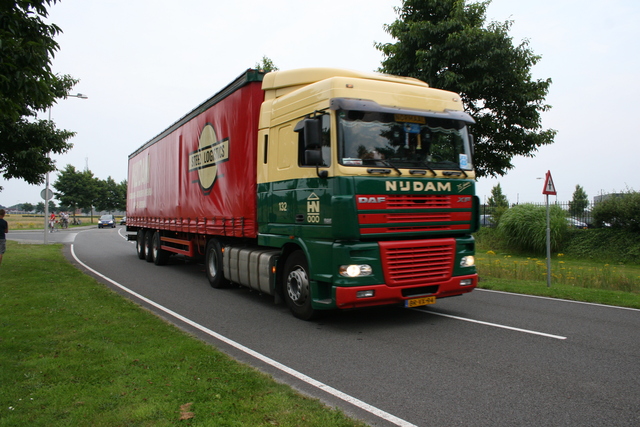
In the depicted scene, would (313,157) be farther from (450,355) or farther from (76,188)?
(76,188)

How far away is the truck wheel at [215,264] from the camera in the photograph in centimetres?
1052

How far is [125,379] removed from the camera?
4.69 metres

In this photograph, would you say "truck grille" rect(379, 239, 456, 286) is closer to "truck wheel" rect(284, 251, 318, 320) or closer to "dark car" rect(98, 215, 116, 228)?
"truck wheel" rect(284, 251, 318, 320)

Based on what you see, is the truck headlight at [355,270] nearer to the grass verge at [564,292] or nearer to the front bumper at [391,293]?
the front bumper at [391,293]

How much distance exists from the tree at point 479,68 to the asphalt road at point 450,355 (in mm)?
7610

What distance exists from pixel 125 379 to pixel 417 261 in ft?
13.1

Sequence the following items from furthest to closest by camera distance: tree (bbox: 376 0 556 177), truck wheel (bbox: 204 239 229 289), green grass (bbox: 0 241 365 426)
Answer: tree (bbox: 376 0 556 177) < truck wheel (bbox: 204 239 229 289) < green grass (bbox: 0 241 365 426)

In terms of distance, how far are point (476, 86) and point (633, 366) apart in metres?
10.8

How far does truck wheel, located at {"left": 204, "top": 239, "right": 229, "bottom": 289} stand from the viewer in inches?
414

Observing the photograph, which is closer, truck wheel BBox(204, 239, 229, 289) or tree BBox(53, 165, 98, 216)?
truck wheel BBox(204, 239, 229, 289)

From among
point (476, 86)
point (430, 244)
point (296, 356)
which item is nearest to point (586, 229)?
point (476, 86)

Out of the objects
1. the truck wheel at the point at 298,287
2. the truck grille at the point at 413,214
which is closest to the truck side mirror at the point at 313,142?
the truck grille at the point at 413,214

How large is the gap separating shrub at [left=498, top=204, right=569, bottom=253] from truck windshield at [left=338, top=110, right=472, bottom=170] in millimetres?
13630

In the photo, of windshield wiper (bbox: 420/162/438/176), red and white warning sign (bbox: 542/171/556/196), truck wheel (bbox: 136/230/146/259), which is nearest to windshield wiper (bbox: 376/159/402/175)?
windshield wiper (bbox: 420/162/438/176)
